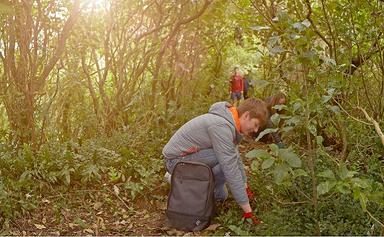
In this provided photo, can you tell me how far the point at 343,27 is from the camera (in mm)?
6402

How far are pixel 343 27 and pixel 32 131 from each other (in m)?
4.18

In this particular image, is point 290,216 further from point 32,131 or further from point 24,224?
point 32,131

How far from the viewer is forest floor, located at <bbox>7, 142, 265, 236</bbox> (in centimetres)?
496

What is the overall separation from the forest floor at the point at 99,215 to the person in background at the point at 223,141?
460mm

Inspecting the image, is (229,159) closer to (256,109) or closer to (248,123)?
(248,123)

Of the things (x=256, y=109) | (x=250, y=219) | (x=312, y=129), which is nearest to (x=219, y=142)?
(x=256, y=109)

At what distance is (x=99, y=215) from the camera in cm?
542

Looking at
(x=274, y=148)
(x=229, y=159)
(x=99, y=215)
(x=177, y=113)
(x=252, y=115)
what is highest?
(x=252, y=115)

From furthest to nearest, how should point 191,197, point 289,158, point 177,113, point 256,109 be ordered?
point 177,113 → point 191,197 → point 256,109 → point 289,158

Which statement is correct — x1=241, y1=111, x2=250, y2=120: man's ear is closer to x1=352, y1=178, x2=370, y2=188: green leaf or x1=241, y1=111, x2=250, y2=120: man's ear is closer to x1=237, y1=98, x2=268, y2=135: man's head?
x1=237, y1=98, x2=268, y2=135: man's head

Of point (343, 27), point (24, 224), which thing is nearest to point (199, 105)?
point (343, 27)

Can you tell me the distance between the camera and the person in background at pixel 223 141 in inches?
184

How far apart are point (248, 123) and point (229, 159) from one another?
0.39 meters

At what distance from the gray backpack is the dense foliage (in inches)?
9.4
